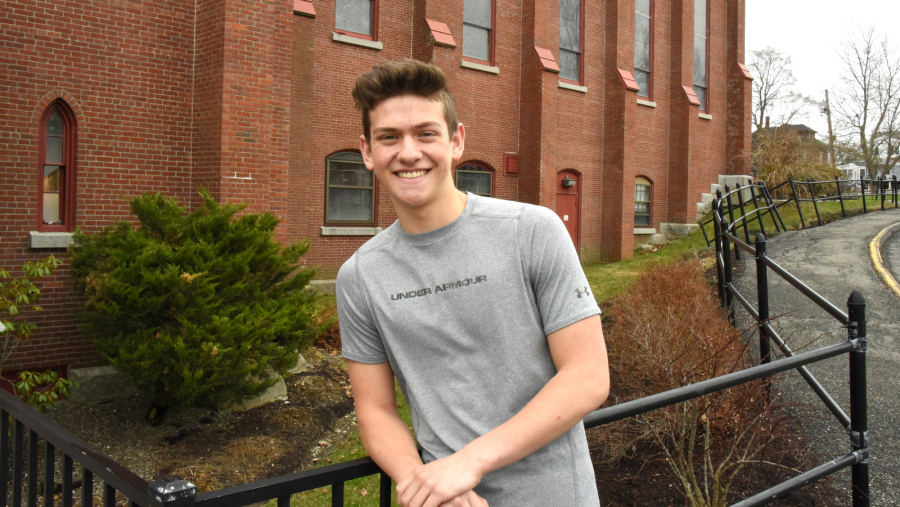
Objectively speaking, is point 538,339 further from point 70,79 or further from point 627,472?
point 70,79

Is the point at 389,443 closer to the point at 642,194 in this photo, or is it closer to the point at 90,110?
the point at 90,110

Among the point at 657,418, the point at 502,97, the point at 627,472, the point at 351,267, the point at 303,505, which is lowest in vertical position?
the point at 303,505

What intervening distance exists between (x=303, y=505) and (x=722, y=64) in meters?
27.4

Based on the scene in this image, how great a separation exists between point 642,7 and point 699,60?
443cm

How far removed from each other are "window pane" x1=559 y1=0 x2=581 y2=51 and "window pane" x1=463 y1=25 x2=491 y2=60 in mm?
3435

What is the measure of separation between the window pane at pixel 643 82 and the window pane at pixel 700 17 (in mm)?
4222

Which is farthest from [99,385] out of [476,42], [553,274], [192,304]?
[476,42]

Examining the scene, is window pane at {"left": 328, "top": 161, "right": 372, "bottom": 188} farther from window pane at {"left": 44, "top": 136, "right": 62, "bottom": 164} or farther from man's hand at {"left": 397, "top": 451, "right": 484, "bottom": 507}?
man's hand at {"left": 397, "top": 451, "right": 484, "bottom": 507}

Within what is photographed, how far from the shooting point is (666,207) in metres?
25.7

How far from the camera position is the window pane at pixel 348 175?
16.1m

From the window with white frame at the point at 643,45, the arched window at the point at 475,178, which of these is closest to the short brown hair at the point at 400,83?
the arched window at the point at 475,178

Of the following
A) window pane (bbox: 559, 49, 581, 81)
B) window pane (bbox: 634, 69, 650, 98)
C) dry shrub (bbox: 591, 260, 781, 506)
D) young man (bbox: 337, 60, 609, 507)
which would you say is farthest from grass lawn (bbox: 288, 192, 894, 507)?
window pane (bbox: 559, 49, 581, 81)

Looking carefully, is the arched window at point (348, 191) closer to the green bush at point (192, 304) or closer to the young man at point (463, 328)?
the green bush at point (192, 304)

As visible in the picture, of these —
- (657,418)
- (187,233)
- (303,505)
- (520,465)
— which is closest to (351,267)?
(520,465)
